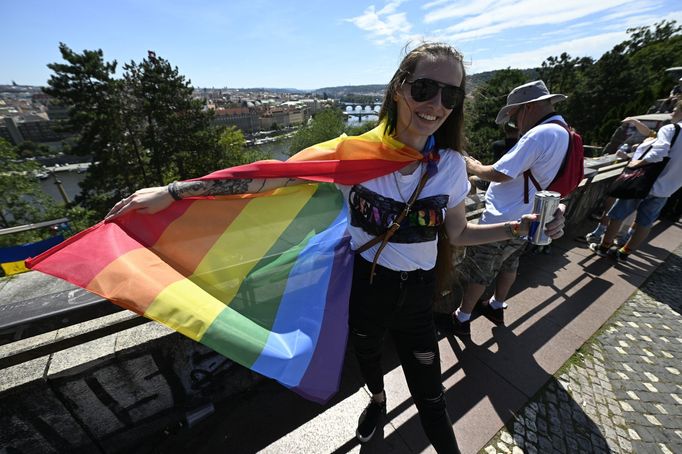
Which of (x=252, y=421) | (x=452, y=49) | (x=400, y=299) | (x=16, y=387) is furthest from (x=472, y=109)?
(x=16, y=387)

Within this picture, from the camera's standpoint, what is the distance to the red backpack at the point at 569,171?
2.37 metres

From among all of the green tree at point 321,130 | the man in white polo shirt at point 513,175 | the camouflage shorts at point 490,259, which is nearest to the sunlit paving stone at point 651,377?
the man in white polo shirt at point 513,175

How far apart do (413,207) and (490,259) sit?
1604mm

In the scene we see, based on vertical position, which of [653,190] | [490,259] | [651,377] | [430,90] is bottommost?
[651,377]

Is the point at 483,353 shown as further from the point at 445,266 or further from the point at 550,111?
the point at 550,111

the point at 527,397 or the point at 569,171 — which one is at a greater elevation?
the point at 569,171

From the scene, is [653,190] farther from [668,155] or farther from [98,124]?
[98,124]

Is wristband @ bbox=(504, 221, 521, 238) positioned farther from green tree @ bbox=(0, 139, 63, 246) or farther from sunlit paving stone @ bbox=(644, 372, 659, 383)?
green tree @ bbox=(0, 139, 63, 246)

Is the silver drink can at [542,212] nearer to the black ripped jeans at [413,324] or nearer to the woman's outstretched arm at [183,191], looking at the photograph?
the black ripped jeans at [413,324]

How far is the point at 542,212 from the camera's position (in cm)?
146

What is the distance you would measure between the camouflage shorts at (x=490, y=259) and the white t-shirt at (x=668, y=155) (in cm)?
268

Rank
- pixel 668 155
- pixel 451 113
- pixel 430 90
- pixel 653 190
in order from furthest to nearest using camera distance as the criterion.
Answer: pixel 653 190, pixel 668 155, pixel 451 113, pixel 430 90

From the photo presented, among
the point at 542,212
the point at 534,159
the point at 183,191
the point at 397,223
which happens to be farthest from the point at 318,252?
the point at 534,159

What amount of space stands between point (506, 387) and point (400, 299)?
164 centimetres
